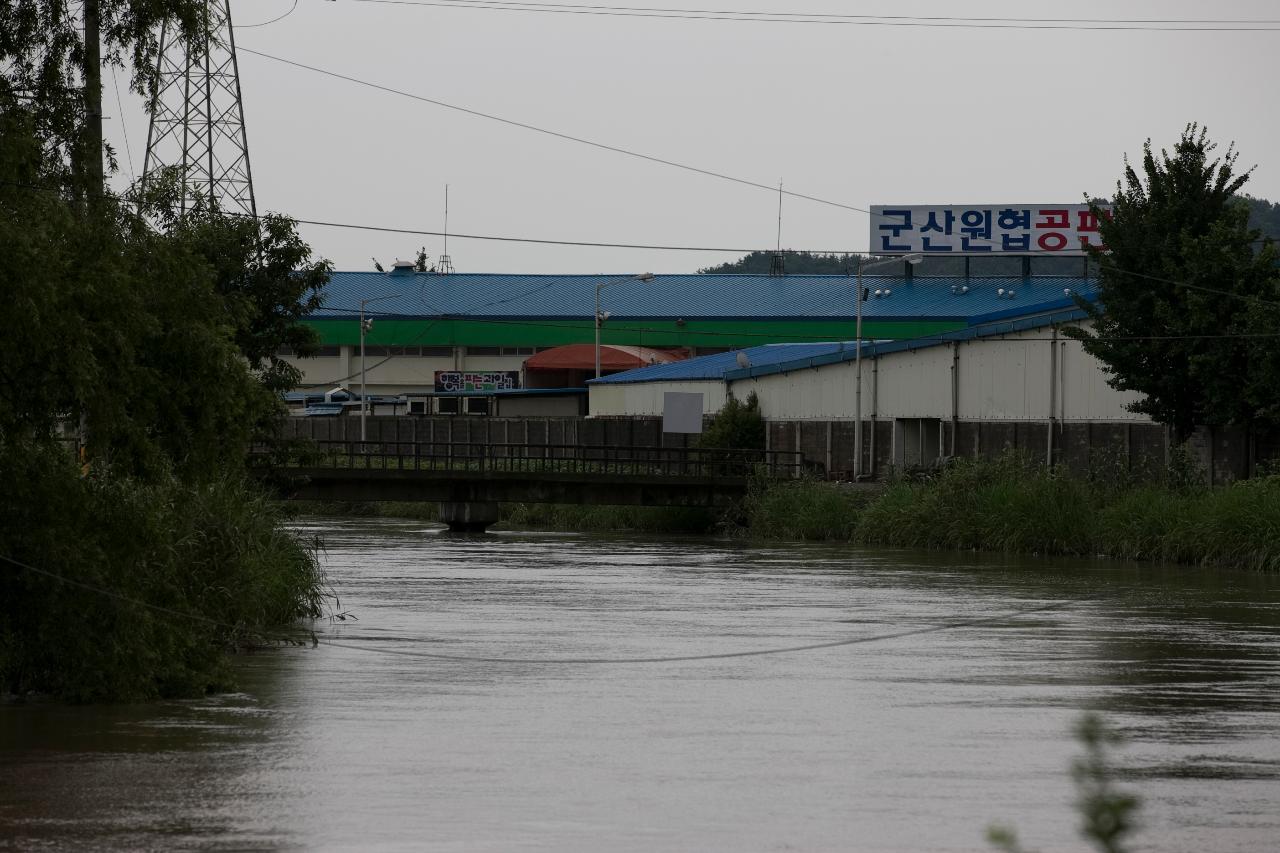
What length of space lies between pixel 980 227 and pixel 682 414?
32.6 metres

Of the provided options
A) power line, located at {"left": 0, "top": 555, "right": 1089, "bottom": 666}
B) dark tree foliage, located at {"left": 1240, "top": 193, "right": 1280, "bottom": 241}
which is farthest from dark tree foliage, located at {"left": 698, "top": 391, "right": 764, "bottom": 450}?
dark tree foliage, located at {"left": 1240, "top": 193, "right": 1280, "bottom": 241}

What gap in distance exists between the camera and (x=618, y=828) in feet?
38.0

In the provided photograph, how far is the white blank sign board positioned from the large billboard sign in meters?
30.0

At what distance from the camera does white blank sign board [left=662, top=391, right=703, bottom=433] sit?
60.2 m

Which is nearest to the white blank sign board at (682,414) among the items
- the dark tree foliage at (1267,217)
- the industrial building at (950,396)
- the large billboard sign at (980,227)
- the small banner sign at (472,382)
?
the industrial building at (950,396)

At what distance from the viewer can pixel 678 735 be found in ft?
50.4

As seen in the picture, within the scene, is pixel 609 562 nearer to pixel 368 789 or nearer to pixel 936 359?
pixel 936 359

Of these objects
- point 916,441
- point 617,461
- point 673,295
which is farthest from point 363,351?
point 916,441

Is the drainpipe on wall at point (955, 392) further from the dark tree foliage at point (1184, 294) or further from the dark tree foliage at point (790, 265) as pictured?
the dark tree foliage at point (790, 265)

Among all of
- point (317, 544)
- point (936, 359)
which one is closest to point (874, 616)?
point (317, 544)

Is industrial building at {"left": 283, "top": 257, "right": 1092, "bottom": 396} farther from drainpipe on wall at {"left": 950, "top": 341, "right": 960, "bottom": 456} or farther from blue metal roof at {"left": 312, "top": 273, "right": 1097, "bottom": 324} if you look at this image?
drainpipe on wall at {"left": 950, "top": 341, "right": 960, "bottom": 456}

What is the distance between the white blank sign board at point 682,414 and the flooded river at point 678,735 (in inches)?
1236

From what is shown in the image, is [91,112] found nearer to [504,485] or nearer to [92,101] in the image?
[92,101]

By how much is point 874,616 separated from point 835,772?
13261mm
